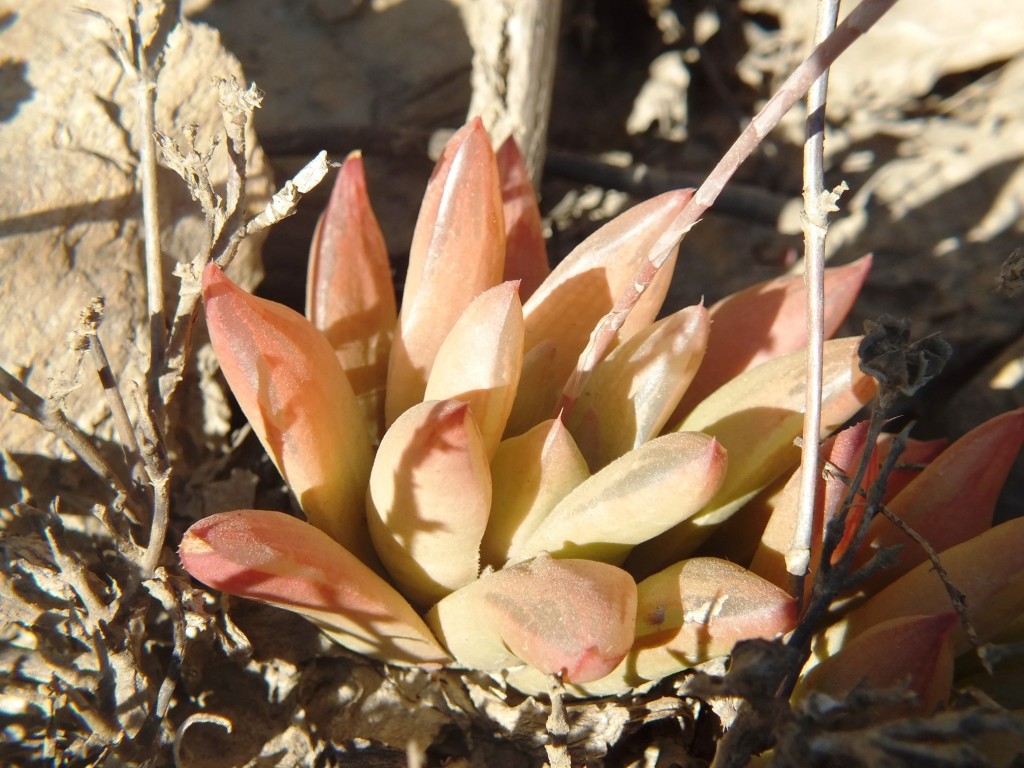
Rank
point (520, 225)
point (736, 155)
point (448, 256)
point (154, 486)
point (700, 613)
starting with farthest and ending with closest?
point (520, 225) → point (448, 256) → point (154, 486) → point (700, 613) → point (736, 155)

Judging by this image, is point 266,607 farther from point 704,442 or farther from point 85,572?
point 704,442

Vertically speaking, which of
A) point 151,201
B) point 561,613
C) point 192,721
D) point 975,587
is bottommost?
point 192,721

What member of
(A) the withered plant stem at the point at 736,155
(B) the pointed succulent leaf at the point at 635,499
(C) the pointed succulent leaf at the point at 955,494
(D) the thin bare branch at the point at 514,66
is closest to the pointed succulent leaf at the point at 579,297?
(A) the withered plant stem at the point at 736,155

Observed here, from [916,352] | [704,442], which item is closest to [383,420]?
[704,442]

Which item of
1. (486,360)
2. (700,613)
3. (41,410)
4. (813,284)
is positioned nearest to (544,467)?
(486,360)

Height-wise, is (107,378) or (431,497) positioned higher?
(107,378)

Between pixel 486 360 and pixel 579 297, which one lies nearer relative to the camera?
pixel 486 360

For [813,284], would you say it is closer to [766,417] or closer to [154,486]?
[766,417]
